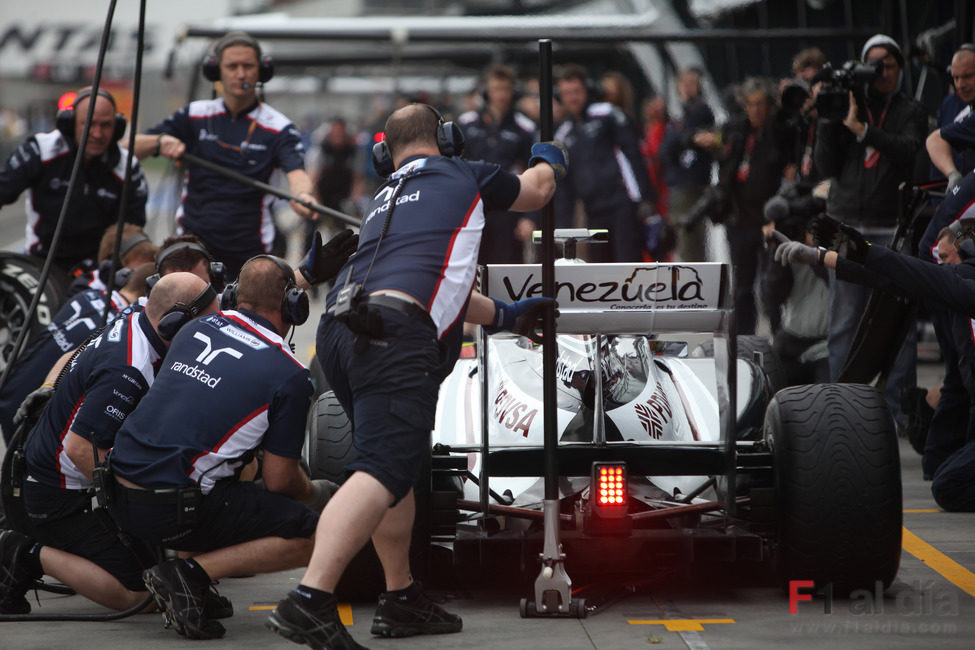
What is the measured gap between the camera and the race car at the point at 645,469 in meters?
4.92

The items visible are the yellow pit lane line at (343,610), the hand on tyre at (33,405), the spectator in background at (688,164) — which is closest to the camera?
the yellow pit lane line at (343,610)

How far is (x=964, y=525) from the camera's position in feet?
21.5

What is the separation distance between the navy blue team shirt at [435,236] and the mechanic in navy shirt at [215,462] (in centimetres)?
39

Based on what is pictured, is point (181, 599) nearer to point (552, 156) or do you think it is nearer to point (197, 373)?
point (197, 373)

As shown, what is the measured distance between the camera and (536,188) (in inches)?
191

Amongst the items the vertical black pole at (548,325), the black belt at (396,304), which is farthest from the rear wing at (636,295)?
the black belt at (396,304)

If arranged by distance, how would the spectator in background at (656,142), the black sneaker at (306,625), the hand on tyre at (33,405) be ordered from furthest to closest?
the spectator in background at (656,142) → the hand on tyre at (33,405) → the black sneaker at (306,625)

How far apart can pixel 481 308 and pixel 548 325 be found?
0.25 metres

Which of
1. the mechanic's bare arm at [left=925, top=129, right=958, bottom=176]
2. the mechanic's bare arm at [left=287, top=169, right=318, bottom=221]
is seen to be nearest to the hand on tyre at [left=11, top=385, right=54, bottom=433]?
the mechanic's bare arm at [left=287, top=169, right=318, bottom=221]

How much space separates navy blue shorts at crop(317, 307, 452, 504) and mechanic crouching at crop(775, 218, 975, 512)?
177cm

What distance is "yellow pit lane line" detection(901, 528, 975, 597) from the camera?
544cm

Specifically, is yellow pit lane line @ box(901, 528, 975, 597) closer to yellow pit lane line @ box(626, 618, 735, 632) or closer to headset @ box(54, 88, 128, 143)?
yellow pit lane line @ box(626, 618, 735, 632)

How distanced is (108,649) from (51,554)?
62cm

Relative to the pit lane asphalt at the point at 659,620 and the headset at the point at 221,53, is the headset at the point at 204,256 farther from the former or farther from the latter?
the headset at the point at 221,53
